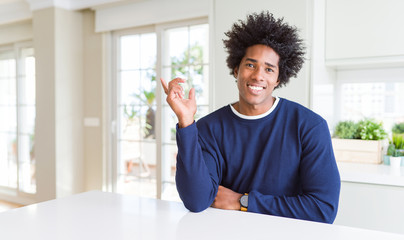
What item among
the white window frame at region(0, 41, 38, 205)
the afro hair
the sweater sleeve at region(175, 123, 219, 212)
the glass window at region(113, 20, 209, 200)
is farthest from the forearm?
the white window frame at region(0, 41, 38, 205)

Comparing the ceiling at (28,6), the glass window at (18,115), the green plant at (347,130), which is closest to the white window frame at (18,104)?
the glass window at (18,115)

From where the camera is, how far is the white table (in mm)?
903

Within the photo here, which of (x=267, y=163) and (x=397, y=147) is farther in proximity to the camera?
(x=397, y=147)

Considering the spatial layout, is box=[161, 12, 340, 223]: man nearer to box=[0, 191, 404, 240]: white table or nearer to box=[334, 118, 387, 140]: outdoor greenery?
box=[0, 191, 404, 240]: white table

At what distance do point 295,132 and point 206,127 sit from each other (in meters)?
0.35

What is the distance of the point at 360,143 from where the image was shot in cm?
234

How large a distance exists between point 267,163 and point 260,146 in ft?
0.24

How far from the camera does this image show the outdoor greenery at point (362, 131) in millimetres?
2361

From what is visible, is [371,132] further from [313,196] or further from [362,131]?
[313,196]

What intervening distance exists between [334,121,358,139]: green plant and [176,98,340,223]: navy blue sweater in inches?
47.3

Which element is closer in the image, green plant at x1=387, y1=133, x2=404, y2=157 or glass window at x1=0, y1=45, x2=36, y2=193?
green plant at x1=387, y1=133, x2=404, y2=157

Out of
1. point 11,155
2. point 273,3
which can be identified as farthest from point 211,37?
point 11,155

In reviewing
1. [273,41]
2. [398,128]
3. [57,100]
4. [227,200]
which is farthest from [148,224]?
[57,100]

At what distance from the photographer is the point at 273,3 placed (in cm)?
229
